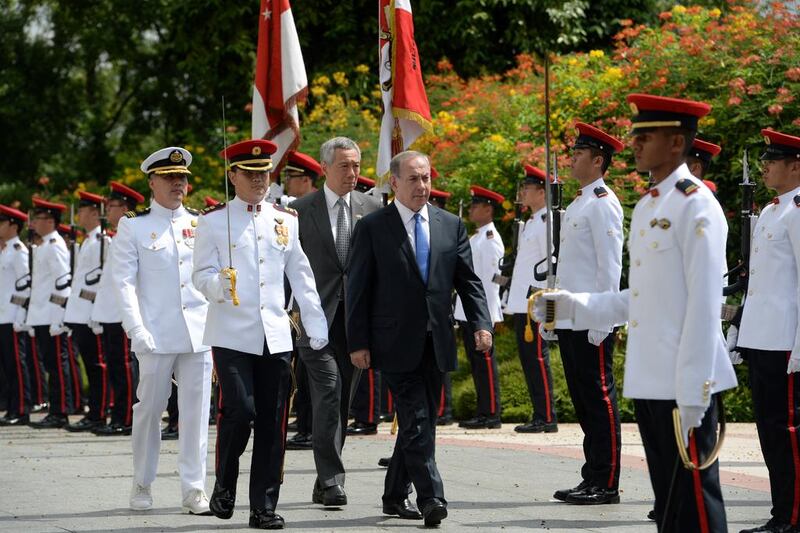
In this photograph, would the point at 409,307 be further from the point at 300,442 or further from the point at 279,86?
the point at 300,442

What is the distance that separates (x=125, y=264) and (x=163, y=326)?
1.53 feet

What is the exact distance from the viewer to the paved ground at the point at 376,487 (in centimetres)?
779

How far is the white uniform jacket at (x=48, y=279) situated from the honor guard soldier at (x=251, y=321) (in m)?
7.74

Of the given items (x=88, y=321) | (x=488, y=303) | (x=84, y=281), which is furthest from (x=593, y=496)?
(x=84, y=281)

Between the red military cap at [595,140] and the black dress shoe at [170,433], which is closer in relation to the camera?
the red military cap at [595,140]

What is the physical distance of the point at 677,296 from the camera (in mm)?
5395

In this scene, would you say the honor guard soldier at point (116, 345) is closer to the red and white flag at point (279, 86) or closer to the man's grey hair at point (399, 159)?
the red and white flag at point (279, 86)

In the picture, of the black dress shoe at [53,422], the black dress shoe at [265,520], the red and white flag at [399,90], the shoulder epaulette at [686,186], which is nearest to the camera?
the shoulder epaulette at [686,186]

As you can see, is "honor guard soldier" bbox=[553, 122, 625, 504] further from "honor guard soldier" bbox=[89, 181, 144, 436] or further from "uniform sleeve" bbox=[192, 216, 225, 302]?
"honor guard soldier" bbox=[89, 181, 144, 436]

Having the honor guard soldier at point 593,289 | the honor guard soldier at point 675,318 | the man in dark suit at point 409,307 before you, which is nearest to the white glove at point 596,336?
the honor guard soldier at point 593,289

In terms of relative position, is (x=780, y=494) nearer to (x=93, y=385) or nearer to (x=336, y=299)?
(x=336, y=299)

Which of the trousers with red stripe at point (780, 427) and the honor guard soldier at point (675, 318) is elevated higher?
the honor guard soldier at point (675, 318)

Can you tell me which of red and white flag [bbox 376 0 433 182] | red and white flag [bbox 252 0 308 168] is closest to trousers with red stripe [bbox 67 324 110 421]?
red and white flag [bbox 252 0 308 168]

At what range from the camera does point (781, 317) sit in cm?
746
